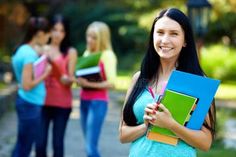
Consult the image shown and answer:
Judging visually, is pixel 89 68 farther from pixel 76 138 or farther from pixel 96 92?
pixel 76 138

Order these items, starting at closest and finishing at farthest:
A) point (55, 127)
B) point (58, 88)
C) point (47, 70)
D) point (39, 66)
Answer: point (39, 66) < point (47, 70) < point (55, 127) < point (58, 88)

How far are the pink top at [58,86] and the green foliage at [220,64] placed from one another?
22.0 m

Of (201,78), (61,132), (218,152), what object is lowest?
(218,152)

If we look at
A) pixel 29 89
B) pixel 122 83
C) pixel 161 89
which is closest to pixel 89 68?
pixel 29 89

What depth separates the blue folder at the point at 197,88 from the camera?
3773 mm

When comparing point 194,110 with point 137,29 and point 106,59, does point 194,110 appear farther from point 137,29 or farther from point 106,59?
point 137,29

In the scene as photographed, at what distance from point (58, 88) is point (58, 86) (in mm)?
24

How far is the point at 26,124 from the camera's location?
723 centimetres

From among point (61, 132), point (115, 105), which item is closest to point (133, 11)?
point (115, 105)

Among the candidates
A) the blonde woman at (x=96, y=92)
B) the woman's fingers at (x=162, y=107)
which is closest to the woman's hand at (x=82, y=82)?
the blonde woman at (x=96, y=92)

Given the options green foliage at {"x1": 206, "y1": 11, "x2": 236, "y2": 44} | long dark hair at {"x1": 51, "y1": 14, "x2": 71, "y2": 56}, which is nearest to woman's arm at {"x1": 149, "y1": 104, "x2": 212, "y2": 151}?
long dark hair at {"x1": 51, "y1": 14, "x2": 71, "y2": 56}

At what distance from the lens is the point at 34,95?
737cm

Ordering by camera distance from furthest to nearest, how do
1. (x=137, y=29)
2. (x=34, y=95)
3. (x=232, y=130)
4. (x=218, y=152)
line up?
(x=137, y=29), (x=232, y=130), (x=218, y=152), (x=34, y=95)

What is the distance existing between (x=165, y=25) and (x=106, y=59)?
4171 millimetres
